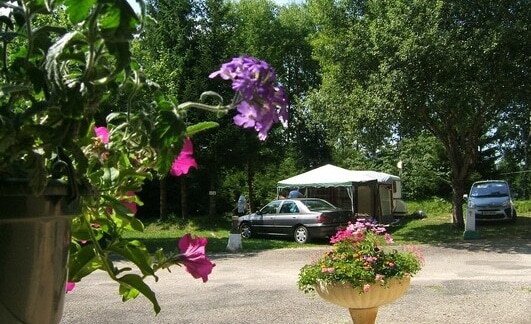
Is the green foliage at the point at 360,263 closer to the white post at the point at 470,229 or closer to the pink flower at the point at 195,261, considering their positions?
the pink flower at the point at 195,261

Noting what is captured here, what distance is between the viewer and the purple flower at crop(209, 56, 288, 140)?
1.10 meters

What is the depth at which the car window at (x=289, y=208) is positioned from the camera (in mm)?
16898

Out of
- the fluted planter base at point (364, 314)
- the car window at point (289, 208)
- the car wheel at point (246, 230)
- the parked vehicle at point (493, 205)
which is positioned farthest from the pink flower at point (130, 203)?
the parked vehicle at point (493, 205)

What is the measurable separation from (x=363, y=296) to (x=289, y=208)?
12.2 m

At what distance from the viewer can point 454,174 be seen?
723 inches

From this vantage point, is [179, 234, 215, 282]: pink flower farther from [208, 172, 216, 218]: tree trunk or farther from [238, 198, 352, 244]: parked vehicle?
[208, 172, 216, 218]: tree trunk

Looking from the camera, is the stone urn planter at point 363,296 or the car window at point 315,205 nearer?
the stone urn planter at point 363,296

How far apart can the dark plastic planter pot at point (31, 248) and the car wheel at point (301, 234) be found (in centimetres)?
1536

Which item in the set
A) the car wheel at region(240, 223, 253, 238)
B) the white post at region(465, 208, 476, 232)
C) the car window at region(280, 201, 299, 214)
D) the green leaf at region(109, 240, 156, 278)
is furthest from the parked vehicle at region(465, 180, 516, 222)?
the green leaf at region(109, 240, 156, 278)

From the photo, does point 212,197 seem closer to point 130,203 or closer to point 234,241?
point 234,241

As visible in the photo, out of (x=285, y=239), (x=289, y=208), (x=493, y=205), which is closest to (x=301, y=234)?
(x=289, y=208)

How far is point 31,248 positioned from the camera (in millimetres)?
958

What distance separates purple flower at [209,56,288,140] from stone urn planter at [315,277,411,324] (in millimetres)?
4019

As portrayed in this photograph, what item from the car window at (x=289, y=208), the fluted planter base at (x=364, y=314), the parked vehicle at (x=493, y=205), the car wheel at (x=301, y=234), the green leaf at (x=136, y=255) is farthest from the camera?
the parked vehicle at (x=493, y=205)
